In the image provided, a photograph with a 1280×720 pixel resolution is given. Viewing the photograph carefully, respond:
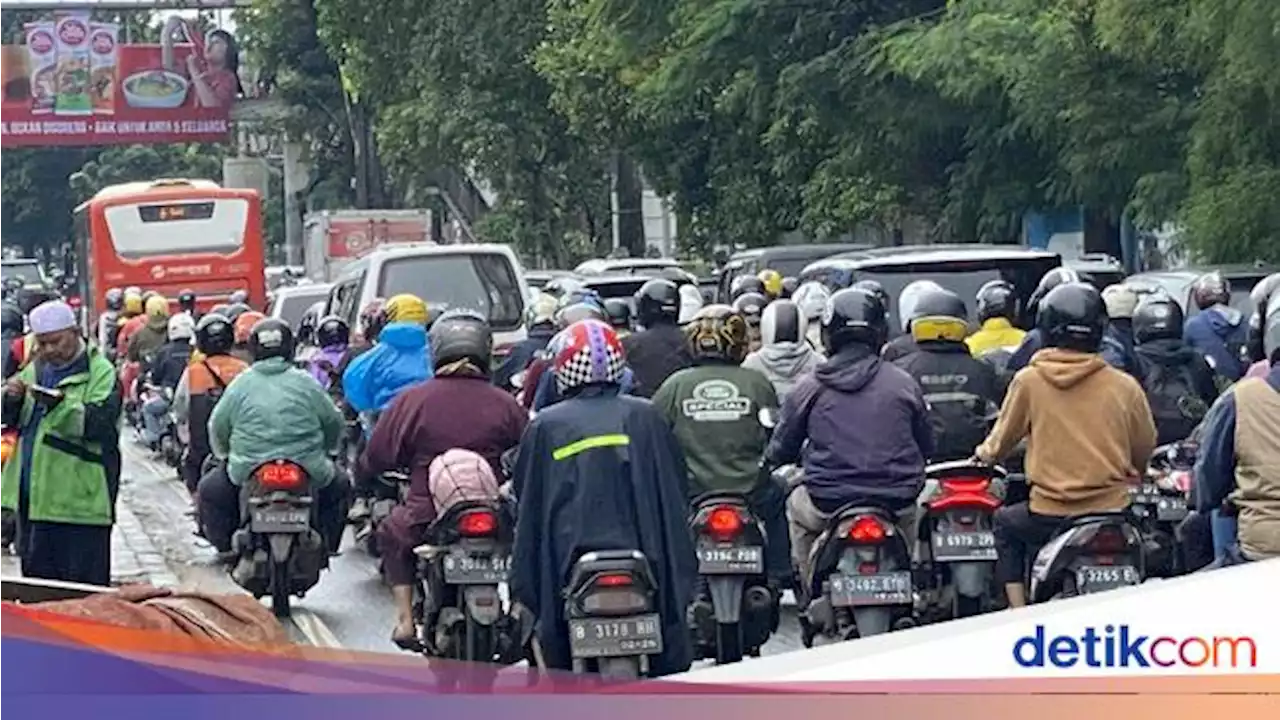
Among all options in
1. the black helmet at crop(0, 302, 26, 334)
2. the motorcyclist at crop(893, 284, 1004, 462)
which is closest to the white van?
the black helmet at crop(0, 302, 26, 334)

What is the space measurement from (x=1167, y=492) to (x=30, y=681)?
8.07m

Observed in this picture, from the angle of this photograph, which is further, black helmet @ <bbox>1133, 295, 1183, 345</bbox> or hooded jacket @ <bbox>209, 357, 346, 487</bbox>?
hooded jacket @ <bbox>209, 357, 346, 487</bbox>

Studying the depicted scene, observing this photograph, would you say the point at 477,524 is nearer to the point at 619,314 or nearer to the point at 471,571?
the point at 471,571

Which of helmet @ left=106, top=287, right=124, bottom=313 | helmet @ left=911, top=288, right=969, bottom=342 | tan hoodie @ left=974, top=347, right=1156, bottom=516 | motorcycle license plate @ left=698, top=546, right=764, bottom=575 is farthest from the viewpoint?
helmet @ left=106, top=287, right=124, bottom=313

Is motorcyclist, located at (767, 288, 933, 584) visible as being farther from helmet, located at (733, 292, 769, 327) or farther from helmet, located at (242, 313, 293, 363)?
helmet, located at (733, 292, 769, 327)

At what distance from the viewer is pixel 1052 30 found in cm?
2527

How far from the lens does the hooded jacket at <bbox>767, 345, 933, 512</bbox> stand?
10195 millimetres

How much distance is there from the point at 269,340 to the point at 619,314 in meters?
5.28

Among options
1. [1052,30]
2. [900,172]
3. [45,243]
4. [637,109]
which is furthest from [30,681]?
[45,243]

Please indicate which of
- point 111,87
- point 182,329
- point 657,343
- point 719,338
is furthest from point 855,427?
point 111,87

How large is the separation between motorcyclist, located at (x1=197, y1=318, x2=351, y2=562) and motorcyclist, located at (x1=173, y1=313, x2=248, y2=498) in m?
2.27

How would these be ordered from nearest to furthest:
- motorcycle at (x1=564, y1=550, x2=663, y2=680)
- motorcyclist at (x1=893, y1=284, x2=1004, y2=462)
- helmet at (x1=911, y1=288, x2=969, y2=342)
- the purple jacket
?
1. motorcycle at (x1=564, y1=550, x2=663, y2=680)
2. motorcyclist at (x1=893, y1=284, x2=1004, y2=462)
3. helmet at (x1=911, y1=288, x2=969, y2=342)
4. the purple jacket

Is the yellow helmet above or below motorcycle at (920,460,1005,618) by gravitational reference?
above

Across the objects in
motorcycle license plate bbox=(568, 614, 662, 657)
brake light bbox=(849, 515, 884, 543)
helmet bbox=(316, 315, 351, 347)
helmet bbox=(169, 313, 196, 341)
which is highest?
motorcycle license plate bbox=(568, 614, 662, 657)
